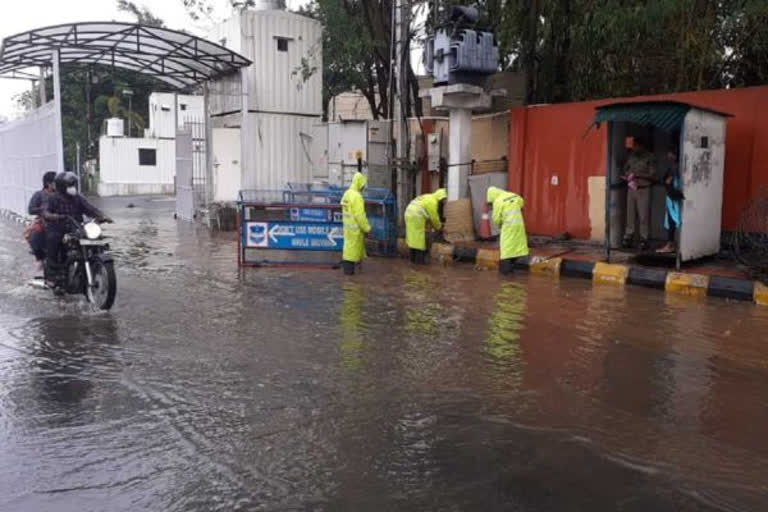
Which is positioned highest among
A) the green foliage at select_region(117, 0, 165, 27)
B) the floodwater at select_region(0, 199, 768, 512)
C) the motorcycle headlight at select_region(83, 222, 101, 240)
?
the green foliage at select_region(117, 0, 165, 27)

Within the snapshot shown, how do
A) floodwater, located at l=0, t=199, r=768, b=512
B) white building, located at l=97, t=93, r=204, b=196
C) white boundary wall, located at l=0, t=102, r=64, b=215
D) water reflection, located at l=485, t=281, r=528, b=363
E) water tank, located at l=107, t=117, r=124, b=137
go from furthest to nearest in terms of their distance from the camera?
water tank, located at l=107, t=117, r=124, b=137 < white building, located at l=97, t=93, r=204, b=196 < white boundary wall, located at l=0, t=102, r=64, b=215 < water reflection, located at l=485, t=281, r=528, b=363 < floodwater, located at l=0, t=199, r=768, b=512

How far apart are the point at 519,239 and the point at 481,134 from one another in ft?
14.5

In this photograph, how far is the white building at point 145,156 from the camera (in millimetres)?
37781

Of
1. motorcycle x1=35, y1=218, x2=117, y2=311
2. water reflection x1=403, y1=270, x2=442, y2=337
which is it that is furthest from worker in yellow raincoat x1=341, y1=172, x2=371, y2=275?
motorcycle x1=35, y1=218, x2=117, y2=311

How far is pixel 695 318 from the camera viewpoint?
8.28m

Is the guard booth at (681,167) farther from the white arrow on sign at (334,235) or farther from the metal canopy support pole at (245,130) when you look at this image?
the metal canopy support pole at (245,130)

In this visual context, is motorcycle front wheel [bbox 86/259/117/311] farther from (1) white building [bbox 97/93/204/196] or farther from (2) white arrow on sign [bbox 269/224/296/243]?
(1) white building [bbox 97/93/204/196]

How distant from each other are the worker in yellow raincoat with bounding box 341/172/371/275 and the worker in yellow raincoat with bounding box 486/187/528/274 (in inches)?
77.2

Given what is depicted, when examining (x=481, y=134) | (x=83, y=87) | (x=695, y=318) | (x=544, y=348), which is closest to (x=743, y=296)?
(x=695, y=318)

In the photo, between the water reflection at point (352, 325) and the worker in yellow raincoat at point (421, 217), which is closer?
the water reflection at point (352, 325)

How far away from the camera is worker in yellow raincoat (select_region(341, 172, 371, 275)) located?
10602 mm

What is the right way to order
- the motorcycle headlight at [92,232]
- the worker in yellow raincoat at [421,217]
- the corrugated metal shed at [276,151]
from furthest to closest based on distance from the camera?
the corrugated metal shed at [276,151], the worker in yellow raincoat at [421,217], the motorcycle headlight at [92,232]

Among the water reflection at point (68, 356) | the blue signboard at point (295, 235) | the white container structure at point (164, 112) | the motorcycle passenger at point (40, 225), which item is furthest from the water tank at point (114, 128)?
the water reflection at point (68, 356)

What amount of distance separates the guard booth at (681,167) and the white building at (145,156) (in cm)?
2903
